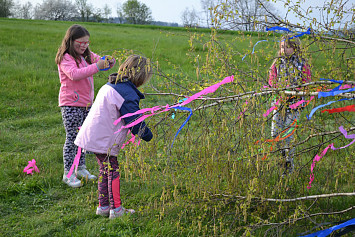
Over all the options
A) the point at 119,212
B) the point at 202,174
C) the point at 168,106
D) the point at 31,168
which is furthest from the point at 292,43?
the point at 31,168

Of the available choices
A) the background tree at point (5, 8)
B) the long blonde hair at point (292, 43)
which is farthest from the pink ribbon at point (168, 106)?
the background tree at point (5, 8)

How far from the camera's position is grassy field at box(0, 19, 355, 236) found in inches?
102

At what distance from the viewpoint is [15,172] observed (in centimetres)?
405

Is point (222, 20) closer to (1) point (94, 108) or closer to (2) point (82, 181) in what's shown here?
(1) point (94, 108)

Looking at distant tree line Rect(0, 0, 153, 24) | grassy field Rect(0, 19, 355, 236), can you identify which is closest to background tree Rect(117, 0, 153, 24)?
distant tree line Rect(0, 0, 153, 24)

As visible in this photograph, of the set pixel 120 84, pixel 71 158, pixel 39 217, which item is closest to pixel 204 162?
pixel 120 84

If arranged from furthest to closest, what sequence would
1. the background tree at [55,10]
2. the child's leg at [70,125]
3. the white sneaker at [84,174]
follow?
the background tree at [55,10], the white sneaker at [84,174], the child's leg at [70,125]

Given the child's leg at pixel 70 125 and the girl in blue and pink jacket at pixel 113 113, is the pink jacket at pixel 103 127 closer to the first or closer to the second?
the girl in blue and pink jacket at pixel 113 113

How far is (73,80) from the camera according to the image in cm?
381

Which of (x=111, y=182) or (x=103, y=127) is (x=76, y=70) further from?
(x=111, y=182)

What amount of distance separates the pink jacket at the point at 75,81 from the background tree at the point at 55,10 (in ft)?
206

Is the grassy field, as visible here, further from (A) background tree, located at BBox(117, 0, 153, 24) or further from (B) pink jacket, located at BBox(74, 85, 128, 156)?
(A) background tree, located at BBox(117, 0, 153, 24)

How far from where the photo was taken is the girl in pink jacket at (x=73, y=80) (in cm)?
376

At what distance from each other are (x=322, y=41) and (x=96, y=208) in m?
2.43
